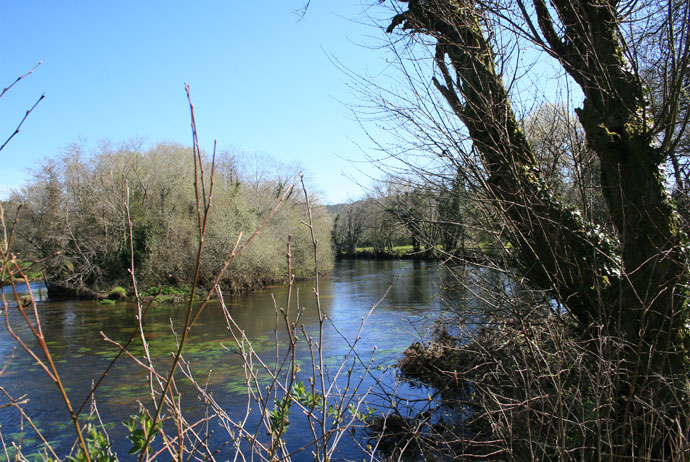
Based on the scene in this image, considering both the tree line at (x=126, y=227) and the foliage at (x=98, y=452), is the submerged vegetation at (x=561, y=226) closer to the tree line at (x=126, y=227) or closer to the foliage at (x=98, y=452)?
the foliage at (x=98, y=452)

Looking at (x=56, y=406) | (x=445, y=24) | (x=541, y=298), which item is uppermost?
(x=445, y=24)

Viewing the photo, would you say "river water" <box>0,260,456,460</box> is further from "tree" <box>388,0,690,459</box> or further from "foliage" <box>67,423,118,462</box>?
"tree" <box>388,0,690,459</box>

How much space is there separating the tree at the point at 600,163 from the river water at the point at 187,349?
1645mm

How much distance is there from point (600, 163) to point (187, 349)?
11.4 m

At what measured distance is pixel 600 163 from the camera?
4883 millimetres

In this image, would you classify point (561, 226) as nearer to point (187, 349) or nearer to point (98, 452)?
point (98, 452)

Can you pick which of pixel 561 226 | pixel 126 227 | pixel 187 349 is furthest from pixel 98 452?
pixel 126 227

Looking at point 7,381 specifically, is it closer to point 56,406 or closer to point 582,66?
point 56,406

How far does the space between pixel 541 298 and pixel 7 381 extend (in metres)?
11.0

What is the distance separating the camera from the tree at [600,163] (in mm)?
4289

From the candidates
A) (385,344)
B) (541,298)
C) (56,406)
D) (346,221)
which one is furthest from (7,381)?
(346,221)

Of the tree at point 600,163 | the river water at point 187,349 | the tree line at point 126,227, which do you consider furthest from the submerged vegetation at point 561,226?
the tree line at point 126,227

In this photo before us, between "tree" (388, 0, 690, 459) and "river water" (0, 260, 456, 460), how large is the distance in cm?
165

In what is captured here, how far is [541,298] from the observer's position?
550cm
